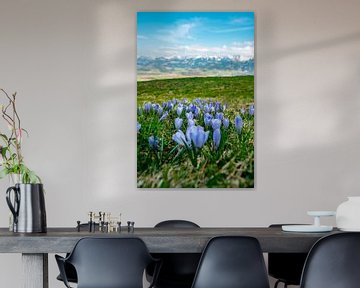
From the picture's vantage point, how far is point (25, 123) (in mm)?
5555

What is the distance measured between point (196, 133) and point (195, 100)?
0.85 ft

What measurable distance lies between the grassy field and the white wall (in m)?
0.08

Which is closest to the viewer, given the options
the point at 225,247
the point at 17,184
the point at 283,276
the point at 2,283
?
the point at 225,247

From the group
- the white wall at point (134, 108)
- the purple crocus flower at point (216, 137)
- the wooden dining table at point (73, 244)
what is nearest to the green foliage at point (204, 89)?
the white wall at point (134, 108)

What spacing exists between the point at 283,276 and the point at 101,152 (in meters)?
1.77

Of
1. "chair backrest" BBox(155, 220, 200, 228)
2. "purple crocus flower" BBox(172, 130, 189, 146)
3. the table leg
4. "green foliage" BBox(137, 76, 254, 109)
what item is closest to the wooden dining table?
the table leg

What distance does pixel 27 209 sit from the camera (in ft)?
11.9

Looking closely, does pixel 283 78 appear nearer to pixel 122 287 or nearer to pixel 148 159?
pixel 148 159

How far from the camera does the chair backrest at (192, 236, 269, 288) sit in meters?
3.40

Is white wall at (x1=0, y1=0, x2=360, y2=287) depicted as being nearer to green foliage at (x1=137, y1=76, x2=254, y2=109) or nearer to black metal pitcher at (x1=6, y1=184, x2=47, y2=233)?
green foliage at (x1=137, y1=76, x2=254, y2=109)

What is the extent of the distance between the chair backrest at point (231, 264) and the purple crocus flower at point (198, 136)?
2221 mm

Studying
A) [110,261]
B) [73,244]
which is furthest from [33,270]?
[110,261]

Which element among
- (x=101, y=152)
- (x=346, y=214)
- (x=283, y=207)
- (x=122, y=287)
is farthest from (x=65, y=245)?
(x=283, y=207)

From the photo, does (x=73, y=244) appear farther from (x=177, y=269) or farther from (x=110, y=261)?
(x=177, y=269)
